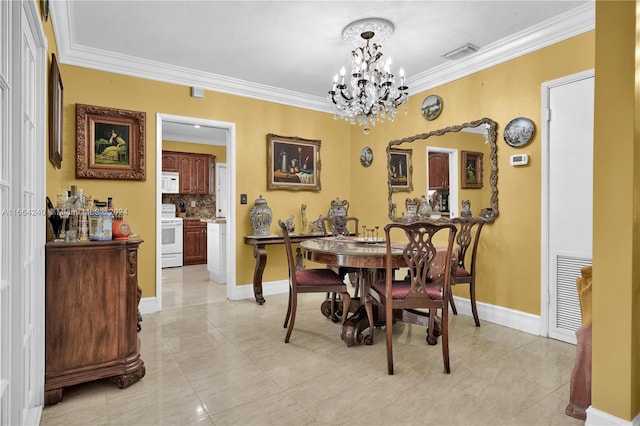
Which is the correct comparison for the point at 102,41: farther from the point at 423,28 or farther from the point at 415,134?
the point at 415,134

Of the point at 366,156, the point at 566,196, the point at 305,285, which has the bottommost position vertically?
the point at 305,285

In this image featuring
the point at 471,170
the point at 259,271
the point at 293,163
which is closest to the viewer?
the point at 471,170

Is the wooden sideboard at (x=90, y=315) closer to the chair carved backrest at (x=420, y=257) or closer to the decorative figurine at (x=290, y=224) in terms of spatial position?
the chair carved backrest at (x=420, y=257)

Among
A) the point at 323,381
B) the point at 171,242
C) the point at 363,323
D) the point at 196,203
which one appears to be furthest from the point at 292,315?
the point at 196,203

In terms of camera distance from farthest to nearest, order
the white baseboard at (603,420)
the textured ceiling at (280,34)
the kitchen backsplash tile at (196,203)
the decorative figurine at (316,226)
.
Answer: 1. the kitchen backsplash tile at (196,203)
2. the decorative figurine at (316,226)
3. the textured ceiling at (280,34)
4. the white baseboard at (603,420)

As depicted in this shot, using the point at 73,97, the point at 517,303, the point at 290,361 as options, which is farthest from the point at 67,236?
the point at 517,303

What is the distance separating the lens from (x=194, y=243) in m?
7.43

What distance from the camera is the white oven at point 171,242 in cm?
688

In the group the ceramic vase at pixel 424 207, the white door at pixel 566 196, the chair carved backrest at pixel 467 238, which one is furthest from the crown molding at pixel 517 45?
the chair carved backrest at pixel 467 238

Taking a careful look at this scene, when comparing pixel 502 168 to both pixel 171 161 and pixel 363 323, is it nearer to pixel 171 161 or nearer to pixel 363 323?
pixel 363 323

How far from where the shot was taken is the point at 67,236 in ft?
7.11

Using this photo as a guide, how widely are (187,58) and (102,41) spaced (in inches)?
29.6

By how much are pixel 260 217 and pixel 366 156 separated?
1.72 metres

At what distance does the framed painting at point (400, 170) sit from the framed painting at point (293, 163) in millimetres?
1059
